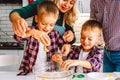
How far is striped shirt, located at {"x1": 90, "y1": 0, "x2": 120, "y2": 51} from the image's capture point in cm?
132

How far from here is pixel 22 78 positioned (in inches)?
47.1

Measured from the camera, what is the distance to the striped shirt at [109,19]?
132cm

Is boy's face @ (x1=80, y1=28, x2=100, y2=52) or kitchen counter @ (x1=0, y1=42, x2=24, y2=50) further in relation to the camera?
kitchen counter @ (x1=0, y1=42, x2=24, y2=50)

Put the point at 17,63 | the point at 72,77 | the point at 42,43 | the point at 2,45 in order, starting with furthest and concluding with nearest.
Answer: the point at 2,45, the point at 17,63, the point at 42,43, the point at 72,77

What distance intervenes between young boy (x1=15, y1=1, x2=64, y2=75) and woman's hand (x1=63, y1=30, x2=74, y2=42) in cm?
2

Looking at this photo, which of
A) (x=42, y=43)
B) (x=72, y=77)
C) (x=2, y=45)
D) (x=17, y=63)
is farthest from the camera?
(x=2, y=45)

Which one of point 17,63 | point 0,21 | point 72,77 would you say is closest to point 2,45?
point 0,21

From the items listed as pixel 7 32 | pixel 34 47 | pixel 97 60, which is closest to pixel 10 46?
pixel 7 32

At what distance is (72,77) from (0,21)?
0.98m

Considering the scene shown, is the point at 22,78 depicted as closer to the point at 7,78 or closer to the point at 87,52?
the point at 7,78

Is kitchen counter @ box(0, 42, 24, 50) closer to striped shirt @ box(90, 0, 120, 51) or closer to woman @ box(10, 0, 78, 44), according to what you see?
woman @ box(10, 0, 78, 44)

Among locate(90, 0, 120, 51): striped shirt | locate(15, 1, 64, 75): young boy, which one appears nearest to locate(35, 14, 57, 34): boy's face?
locate(15, 1, 64, 75): young boy

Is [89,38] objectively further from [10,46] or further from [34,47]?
[10,46]

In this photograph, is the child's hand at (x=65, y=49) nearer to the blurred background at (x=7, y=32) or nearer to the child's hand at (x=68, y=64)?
the child's hand at (x=68, y=64)
